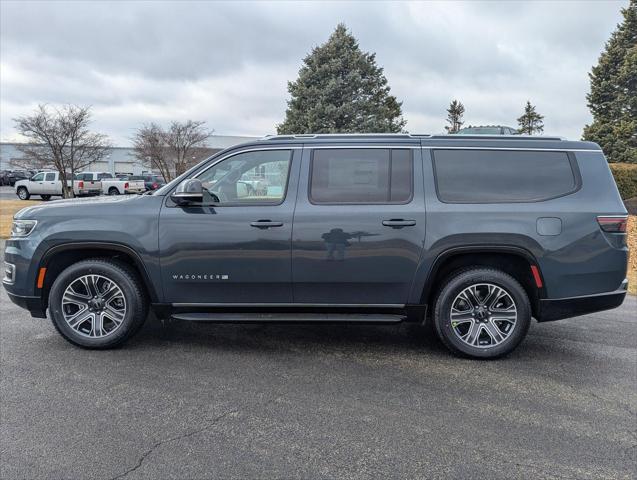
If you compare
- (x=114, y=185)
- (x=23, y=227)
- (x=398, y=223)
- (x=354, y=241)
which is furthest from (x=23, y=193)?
(x=398, y=223)

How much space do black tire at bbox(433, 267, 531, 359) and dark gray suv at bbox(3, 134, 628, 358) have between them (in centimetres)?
1

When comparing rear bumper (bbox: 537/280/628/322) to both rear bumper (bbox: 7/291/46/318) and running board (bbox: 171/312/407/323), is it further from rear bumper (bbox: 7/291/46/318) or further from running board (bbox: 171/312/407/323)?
rear bumper (bbox: 7/291/46/318)

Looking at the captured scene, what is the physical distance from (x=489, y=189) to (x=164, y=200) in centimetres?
291

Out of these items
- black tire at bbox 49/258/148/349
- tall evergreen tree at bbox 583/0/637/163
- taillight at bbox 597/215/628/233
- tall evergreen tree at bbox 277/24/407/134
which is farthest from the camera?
tall evergreen tree at bbox 583/0/637/163

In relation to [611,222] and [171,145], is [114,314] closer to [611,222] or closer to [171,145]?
[611,222]

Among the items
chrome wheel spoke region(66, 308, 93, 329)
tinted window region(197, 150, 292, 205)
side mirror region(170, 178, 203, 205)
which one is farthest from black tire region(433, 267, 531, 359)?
chrome wheel spoke region(66, 308, 93, 329)

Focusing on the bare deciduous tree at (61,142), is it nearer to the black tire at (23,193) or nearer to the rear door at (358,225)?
the black tire at (23,193)

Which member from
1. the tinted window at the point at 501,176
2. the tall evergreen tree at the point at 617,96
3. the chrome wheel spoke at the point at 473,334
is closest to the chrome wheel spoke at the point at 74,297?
the tinted window at the point at 501,176

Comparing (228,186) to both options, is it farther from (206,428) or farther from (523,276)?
(523,276)

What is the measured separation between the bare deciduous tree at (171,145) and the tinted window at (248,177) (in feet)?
87.1

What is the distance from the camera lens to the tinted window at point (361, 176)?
4.21 metres

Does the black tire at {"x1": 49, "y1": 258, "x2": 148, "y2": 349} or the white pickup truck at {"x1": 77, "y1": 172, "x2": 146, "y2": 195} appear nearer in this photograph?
the black tire at {"x1": 49, "y1": 258, "x2": 148, "y2": 349}

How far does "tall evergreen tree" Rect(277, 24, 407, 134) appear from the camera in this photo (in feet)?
68.4

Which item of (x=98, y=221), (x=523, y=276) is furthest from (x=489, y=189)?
(x=98, y=221)
